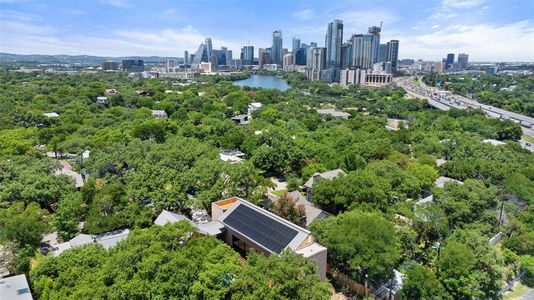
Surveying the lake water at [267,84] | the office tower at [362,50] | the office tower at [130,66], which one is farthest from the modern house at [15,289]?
the office tower at [130,66]

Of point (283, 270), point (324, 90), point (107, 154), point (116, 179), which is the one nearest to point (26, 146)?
point (107, 154)

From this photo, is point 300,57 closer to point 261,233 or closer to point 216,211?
point 216,211

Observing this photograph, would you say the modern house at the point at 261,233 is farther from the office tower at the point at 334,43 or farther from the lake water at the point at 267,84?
the office tower at the point at 334,43

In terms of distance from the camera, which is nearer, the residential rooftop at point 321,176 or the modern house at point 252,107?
the residential rooftop at point 321,176

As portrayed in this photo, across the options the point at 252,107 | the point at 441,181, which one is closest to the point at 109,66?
the point at 252,107

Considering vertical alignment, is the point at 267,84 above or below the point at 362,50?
below

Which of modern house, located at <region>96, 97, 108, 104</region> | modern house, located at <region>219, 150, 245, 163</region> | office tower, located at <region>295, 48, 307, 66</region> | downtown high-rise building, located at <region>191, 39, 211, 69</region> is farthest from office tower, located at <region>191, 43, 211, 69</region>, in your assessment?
modern house, located at <region>219, 150, 245, 163</region>

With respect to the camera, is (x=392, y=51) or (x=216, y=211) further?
(x=392, y=51)

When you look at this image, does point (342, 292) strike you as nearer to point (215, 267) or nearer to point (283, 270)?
point (283, 270)
